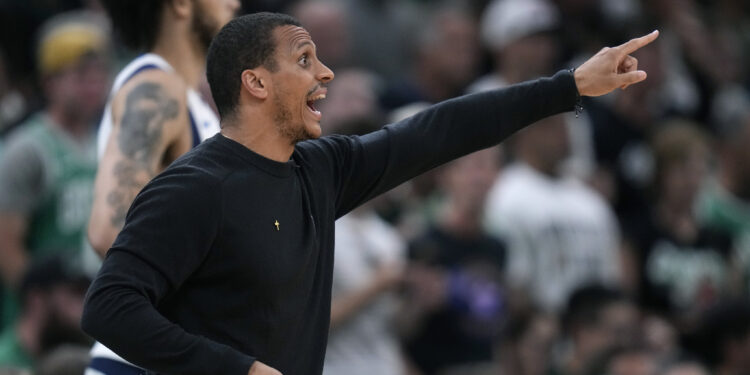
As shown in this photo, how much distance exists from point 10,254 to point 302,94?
419 centimetres

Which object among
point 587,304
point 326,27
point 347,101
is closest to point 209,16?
point 347,101

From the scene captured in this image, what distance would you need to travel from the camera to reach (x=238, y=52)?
11.0 feet

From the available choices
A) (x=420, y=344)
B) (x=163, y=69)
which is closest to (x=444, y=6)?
(x=420, y=344)

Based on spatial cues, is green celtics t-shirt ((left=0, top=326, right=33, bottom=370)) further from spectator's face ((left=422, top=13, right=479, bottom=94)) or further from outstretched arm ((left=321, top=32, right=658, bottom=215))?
spectator's face ((left=422, top=13, right=479, bottom=94))

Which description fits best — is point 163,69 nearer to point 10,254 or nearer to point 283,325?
point 283,325

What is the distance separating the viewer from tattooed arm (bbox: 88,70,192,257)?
4.05 metres

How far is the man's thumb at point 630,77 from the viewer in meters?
3.58

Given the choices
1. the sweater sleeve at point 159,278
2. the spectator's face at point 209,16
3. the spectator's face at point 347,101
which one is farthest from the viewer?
the spectator's face at point 347,101

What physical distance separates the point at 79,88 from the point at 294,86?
4.18 meters

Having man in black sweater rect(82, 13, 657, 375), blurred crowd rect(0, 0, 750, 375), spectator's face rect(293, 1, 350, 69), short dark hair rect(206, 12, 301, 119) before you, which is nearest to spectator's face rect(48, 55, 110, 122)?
blurred crowd rect(0, 0, 750, 375)

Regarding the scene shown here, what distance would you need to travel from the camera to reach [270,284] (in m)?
3.24

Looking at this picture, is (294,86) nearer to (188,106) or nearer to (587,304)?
(188,106)

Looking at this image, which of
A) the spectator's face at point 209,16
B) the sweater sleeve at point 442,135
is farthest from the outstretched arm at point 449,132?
the spectator's face at point 209,16

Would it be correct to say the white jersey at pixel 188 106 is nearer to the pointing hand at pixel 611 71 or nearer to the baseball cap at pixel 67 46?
the pointing hand at pixel 611 71
